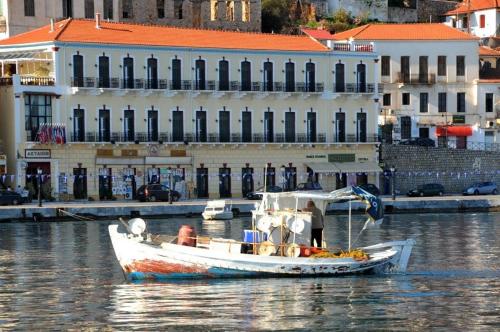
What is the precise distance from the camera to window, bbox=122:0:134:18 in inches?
4011

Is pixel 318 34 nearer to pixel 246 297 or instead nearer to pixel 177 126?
pixel 177 126

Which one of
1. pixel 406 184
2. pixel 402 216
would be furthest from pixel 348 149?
pixel 402 216

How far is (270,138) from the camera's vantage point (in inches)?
3420

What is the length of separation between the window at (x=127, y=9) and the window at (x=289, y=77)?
18720 millimetres

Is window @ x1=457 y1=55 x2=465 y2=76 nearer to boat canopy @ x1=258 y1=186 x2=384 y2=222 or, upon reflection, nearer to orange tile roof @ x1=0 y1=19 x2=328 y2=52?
orange tile roof @ x1=0 y1=19 x2=328 y2=52

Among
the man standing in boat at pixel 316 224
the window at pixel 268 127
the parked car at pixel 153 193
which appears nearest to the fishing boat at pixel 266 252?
the man standing in boat at pixel 316 224

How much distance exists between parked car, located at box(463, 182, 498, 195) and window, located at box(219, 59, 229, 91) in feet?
53.8

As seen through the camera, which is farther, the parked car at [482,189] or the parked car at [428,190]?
the parked car at [482,189]

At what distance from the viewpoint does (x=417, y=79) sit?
3935 inches

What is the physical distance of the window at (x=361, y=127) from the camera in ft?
294

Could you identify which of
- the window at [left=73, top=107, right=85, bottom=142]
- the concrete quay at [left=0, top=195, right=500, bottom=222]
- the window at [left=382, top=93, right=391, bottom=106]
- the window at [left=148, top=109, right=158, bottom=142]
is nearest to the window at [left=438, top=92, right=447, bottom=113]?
the window at [left=382, top=93, right=391, bottom=106]

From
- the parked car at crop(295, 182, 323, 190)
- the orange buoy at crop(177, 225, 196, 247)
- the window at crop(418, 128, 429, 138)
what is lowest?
the parked car at crop(295, 182, 323, 190)

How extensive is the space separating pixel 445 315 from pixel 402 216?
40.4m

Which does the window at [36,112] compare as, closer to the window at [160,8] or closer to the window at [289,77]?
the window at [289,77]
